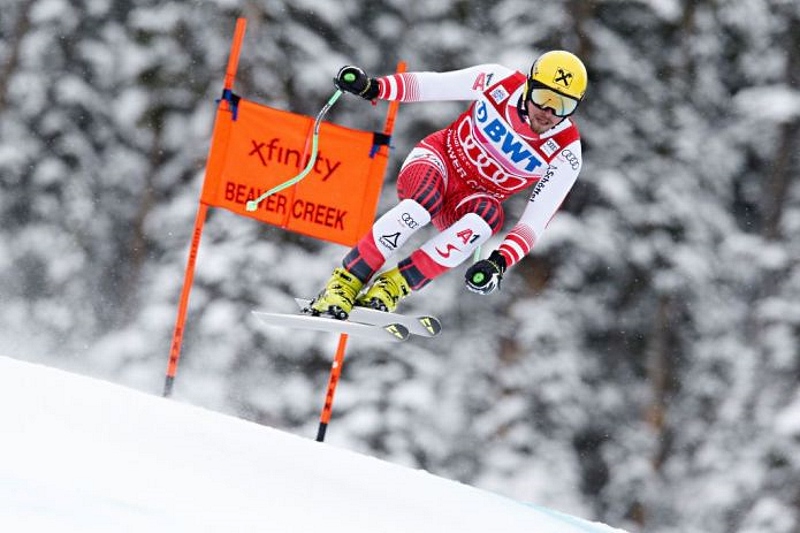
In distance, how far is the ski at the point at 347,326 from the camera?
4.17 meters

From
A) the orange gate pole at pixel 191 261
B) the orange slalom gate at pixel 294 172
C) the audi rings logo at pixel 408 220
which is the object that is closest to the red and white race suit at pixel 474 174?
the audi rings logo at pixel 408 220

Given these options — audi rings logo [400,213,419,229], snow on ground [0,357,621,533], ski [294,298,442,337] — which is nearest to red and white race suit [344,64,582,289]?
audi rings logo [400,213,419,229]

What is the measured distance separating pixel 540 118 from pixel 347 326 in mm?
1050

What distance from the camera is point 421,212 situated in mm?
4336

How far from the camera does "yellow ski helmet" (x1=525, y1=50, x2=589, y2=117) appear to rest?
4.09 metres

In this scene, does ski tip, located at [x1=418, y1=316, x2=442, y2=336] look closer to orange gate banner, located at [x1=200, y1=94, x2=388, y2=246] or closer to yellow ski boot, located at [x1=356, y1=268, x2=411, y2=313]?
yellow ski boot, located at [x1=356, y1=268, x2=411, y2=313]

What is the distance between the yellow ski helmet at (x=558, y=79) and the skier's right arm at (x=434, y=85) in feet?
0.94

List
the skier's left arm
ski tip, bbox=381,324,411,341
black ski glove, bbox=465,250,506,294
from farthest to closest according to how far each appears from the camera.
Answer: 1. the skier's left arm
2. ski tip, bbox=381,324,411,341
3. black ski glove, bbox=465,250,506,294

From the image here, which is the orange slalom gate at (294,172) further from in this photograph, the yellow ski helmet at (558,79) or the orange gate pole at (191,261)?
the yellow ski helmet at (558,79)

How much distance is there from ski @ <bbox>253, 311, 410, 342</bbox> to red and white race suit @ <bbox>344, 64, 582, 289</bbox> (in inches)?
10.5

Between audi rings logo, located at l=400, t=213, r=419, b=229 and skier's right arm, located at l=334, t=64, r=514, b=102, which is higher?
skier's right arm, located at l=334, t=64, r=514, b=102

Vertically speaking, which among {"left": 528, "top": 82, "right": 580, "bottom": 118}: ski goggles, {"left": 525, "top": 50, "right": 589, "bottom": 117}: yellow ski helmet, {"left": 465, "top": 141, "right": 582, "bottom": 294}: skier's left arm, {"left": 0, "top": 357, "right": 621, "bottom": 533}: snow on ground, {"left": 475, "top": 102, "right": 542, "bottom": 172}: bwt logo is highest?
{"left": 525, "top": 50, "right": 589, "bottom": 117}: yellow ski helmet

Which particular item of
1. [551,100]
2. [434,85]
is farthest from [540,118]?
[434,85]

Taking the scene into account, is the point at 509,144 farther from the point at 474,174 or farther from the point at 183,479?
the point at 183,479
